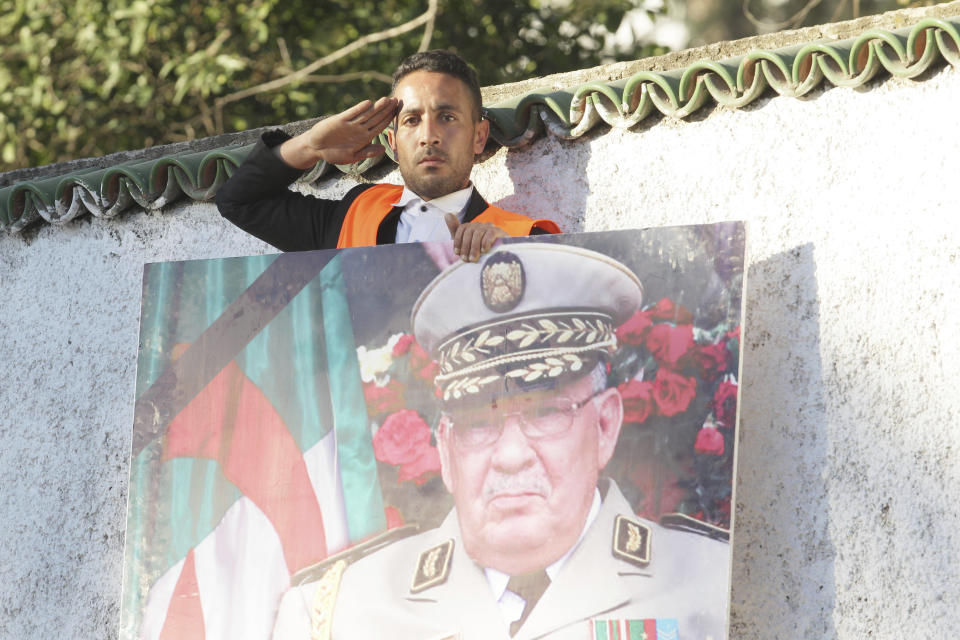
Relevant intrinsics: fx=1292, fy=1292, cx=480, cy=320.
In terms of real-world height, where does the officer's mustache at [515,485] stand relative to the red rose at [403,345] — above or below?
below

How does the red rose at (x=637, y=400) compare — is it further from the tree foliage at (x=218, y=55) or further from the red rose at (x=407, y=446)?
the tree foliage at (x=218, y=55)

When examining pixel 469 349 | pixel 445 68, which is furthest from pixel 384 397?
pixel 445 68

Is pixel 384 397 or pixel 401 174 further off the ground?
pixel 401 174

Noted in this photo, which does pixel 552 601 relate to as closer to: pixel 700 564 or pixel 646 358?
pixel 700 564

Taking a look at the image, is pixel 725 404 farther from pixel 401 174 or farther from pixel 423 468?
pixel 401 174

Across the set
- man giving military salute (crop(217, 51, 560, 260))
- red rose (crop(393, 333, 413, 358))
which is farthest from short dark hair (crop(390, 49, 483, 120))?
red rose (crop(393, 333, 413, 358))

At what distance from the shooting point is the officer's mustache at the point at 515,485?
8.21 feet

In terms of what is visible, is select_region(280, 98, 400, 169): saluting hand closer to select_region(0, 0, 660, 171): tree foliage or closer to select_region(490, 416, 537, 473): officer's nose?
select_region(490, 416, 537, 473): officer's nose

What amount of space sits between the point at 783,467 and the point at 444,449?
67 cm

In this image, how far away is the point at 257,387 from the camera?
277 centimetres

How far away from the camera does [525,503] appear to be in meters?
2.50

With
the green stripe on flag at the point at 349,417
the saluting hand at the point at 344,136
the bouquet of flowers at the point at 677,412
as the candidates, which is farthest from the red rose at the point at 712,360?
the saluting hand at the point at 344,136

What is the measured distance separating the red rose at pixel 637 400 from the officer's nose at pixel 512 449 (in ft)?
0.67

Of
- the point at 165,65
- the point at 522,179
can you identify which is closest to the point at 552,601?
the point at 522,179
